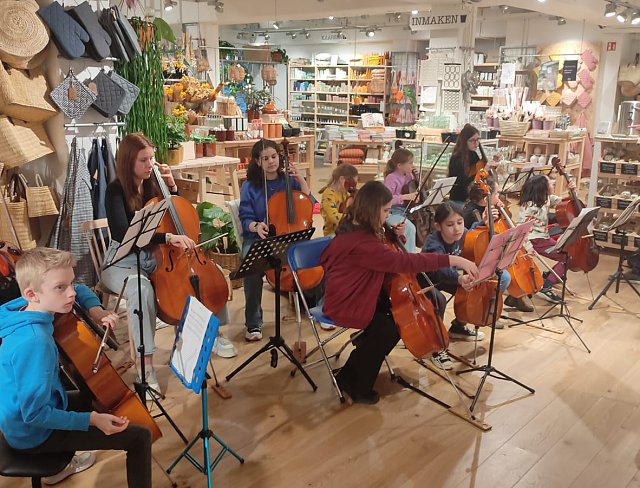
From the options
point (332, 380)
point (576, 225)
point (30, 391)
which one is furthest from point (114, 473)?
point (576, 225)

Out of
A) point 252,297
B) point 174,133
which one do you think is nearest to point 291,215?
point 252,297

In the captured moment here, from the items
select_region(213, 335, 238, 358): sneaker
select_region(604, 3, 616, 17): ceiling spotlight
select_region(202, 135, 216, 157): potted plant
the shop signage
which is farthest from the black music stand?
select_region(604, 3, 616, 17): ceiling spotlight

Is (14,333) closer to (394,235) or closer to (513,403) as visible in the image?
(394,235)

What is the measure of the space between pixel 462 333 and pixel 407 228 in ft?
3.32

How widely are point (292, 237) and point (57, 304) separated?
1432 mm

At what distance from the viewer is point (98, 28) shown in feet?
13.7

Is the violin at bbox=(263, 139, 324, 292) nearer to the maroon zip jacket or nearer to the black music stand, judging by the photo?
the black music stand

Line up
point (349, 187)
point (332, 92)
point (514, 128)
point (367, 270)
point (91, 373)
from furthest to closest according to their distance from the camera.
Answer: point (332, 92) → point (514, 128) → point (349, 187) → point (367, 270) → point (91, 373)

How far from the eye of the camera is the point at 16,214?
13.1ft

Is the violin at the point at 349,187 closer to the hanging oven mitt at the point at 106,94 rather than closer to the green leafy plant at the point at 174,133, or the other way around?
the green leafy plant at the point at 174,133

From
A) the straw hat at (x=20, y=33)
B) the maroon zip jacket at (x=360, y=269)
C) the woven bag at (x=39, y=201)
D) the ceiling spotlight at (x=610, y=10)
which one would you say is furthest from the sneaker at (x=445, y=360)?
the ceiling spotlight at (x=610, y=10)

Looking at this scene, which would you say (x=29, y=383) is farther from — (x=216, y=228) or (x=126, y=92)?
(x=216, y=228)

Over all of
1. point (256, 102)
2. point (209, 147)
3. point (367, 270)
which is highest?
point (256, 102)

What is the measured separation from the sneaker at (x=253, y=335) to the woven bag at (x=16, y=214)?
158 centimetres
